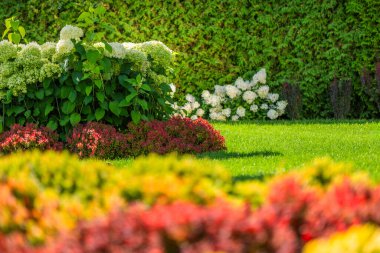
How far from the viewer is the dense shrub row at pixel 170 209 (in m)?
2.03

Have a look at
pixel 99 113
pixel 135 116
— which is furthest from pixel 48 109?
pixel 135 116

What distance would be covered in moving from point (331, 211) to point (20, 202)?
3.40 ft

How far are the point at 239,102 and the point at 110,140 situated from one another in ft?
14.9

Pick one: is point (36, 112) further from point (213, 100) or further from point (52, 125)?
point (213, 100)

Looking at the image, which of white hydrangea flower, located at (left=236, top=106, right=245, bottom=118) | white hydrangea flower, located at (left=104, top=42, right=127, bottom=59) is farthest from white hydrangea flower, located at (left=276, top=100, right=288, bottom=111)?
white hydrangea flower, located at (left=104, top=42, right=127, bottom=59)

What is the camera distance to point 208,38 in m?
12.0

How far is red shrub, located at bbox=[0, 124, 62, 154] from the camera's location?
7.60 m

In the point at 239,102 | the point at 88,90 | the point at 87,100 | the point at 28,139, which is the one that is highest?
the point at 88,90

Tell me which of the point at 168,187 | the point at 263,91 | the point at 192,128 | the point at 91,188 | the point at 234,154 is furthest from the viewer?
the point at 263,91

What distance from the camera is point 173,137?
7824mm

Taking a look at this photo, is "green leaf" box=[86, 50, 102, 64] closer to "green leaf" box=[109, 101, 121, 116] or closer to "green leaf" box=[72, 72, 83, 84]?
"green leaf" box=[72, 72, 83, 84]

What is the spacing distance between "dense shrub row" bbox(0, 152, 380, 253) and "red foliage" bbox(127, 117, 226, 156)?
4.51 metres

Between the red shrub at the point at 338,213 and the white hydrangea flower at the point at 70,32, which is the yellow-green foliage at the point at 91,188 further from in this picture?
the white hydrangea flower at the point at 70,32

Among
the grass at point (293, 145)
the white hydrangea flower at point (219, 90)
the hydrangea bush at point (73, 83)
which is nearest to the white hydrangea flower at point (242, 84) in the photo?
the white hydrangea flower at point (219, 90)
